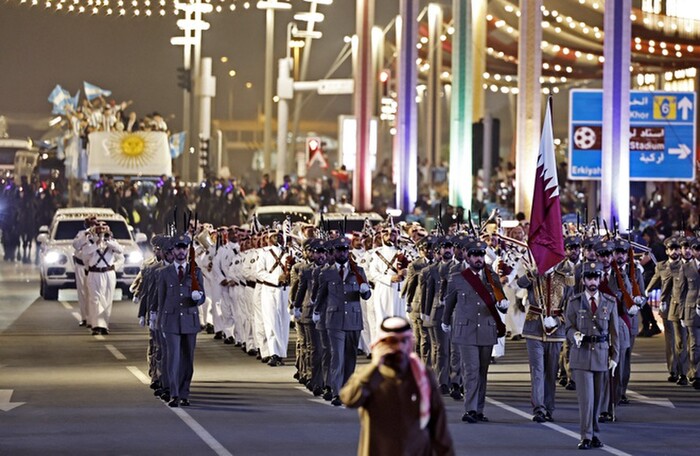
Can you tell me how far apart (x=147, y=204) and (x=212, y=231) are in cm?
2209

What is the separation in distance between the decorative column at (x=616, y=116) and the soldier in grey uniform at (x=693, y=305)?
9046 mm

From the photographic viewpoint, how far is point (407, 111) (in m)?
48.6

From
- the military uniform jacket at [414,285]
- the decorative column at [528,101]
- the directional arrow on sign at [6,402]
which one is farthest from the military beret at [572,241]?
the decorative column at [528,101]

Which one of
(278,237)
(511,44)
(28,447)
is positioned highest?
(511,44)

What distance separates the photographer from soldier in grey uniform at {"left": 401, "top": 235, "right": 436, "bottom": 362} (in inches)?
851

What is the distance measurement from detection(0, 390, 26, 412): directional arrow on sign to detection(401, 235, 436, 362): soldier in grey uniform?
4.53 meters

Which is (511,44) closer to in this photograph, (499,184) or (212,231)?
(499,184)

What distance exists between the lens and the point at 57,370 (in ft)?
76.6

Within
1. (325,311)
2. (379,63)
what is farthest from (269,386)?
(379,63)

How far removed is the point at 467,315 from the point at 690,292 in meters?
4.29

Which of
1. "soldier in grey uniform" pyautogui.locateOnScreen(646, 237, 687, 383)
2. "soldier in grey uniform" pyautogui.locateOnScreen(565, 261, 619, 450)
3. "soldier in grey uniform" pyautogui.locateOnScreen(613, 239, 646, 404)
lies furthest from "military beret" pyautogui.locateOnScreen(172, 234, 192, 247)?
"soldier in grey uniform" pyautogui.locateOnScreen(646, 237, 687, 383)

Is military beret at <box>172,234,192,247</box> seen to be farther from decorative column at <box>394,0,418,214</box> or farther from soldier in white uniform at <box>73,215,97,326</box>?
decorative column at <box>394,0,418,214</box>

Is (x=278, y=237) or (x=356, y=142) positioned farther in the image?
(x=356, y=142)

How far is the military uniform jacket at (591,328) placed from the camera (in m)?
17.0
